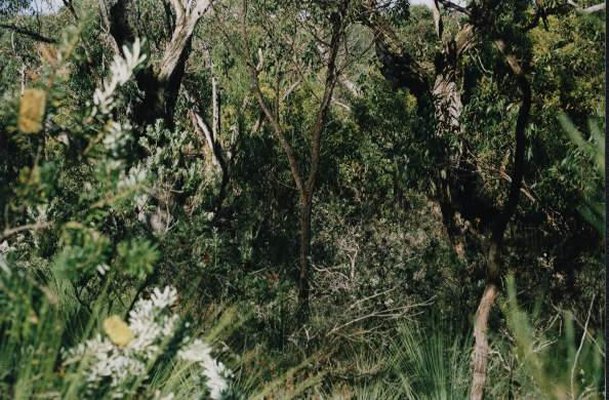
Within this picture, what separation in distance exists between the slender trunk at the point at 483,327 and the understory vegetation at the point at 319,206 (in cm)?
1

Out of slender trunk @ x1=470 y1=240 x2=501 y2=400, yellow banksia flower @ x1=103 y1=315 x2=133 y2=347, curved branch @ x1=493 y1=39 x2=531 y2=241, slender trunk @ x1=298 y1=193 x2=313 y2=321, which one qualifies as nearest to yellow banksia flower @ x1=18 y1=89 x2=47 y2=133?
yellow banksia flower @ x1=103 y1=315 x2=133 y2=347

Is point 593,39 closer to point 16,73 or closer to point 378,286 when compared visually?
point 378,286

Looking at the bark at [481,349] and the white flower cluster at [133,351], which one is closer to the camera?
the white flower cluster at [133,351]

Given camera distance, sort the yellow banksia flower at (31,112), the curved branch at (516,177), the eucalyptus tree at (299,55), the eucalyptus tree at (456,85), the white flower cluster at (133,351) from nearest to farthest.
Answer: the yellow banksia flower at (31,112)
the white flower cluster at (133,351)
the curved branch at (516,177)
the eucalyptus tree at (299,55)
the eucalyptus tree at (456,85)

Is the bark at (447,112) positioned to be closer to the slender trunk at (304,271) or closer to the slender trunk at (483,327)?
the slender trunk at (304,271)

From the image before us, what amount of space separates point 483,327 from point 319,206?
19.4ft

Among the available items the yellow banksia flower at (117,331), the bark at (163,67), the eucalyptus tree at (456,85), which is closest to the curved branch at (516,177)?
the yellow banksia flower at (117,331)

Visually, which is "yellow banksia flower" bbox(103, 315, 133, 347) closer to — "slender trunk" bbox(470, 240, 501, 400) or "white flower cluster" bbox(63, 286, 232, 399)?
"white flower cluster" bbox(63, 286, 232, 399)

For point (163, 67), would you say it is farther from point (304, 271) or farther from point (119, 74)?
point (119, 74)

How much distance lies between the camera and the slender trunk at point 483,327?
342 cm

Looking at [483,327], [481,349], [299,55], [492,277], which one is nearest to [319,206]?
[299,55]

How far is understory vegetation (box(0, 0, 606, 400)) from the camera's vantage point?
1828 millimetres

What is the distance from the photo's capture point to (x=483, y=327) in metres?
3.59

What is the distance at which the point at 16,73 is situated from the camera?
36.7 feet
